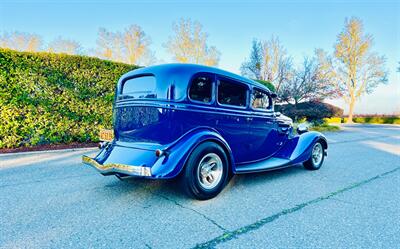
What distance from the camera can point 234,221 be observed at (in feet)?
8.17

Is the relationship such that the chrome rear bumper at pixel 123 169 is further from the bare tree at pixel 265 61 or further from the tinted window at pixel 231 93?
the bare tree at pixel 265 61

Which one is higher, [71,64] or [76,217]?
[71,64]

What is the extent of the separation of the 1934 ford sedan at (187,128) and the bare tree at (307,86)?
13.1 metres

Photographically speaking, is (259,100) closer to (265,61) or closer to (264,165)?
(264,165)

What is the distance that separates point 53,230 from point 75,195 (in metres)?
1.01

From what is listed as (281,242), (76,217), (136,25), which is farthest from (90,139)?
(136,25)

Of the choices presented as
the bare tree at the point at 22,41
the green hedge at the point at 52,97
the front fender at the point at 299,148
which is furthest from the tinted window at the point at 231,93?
the bare tree at the point at 22,41

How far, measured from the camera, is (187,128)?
10.2ft

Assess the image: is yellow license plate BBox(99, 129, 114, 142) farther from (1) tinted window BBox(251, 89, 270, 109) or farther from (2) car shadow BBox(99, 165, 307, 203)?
(1) tinted window BBox(251, 89, 270, 109)

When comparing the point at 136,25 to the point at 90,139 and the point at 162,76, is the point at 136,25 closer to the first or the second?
the point at 90,139

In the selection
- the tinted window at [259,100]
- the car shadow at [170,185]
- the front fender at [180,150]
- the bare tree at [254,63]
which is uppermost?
the bare tree at [254,63]

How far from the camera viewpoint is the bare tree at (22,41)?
1966 cm

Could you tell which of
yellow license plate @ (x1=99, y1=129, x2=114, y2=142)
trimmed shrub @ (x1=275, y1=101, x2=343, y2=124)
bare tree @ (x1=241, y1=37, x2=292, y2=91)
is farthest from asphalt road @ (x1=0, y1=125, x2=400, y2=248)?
bare tree @ (x1=241, y1=37, x2=292, y2=91)

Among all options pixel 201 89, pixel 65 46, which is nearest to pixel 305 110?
pixel 201 89
